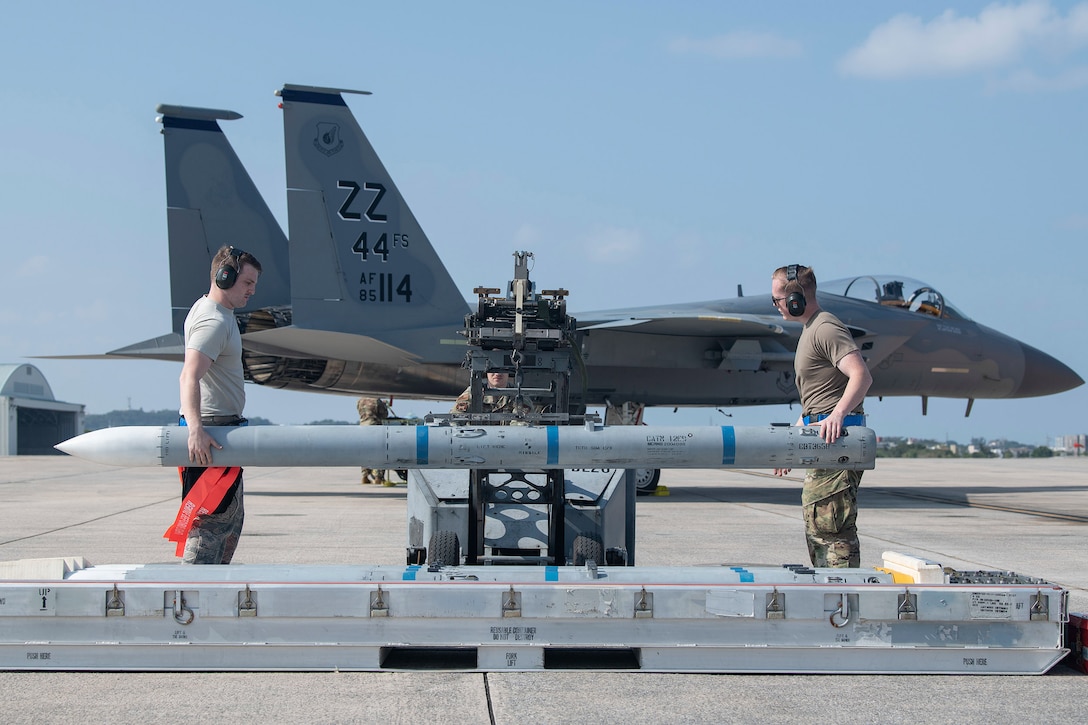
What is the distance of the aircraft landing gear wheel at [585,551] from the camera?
6047 mm

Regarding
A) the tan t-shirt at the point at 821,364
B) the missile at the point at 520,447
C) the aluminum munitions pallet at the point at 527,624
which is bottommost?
the aluminum munitions pallet at the point at 527,624

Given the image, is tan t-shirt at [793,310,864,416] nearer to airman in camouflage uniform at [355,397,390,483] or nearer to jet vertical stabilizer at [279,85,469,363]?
jet vertical stabilizer at [279,85,469,363]

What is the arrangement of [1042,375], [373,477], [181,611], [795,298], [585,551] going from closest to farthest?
[181,611], [795,298], [585,551], [1042,375], [373,477]

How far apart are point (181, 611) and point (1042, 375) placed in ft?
59.6

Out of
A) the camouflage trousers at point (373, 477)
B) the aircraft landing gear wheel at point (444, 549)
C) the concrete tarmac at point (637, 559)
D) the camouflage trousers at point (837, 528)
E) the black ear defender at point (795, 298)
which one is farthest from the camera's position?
the camouflage trousers at point (373, 477)

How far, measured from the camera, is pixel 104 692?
4.25m

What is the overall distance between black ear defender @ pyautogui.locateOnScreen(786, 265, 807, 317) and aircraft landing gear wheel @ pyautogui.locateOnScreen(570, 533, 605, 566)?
1.88 metres

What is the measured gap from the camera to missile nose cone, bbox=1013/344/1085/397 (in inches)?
730

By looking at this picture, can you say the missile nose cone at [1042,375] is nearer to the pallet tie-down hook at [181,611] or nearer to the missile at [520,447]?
the missile at [520,447]

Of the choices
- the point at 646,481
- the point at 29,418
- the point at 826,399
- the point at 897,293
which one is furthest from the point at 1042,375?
the point at 29,418

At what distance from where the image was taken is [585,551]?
606 cm

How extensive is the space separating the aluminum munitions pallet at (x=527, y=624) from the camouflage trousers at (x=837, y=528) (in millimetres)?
980

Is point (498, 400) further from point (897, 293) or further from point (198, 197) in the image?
point (897, 293)

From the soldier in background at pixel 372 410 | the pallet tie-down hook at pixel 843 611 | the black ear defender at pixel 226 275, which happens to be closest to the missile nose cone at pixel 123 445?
the black ear defender at pixel 226 275
